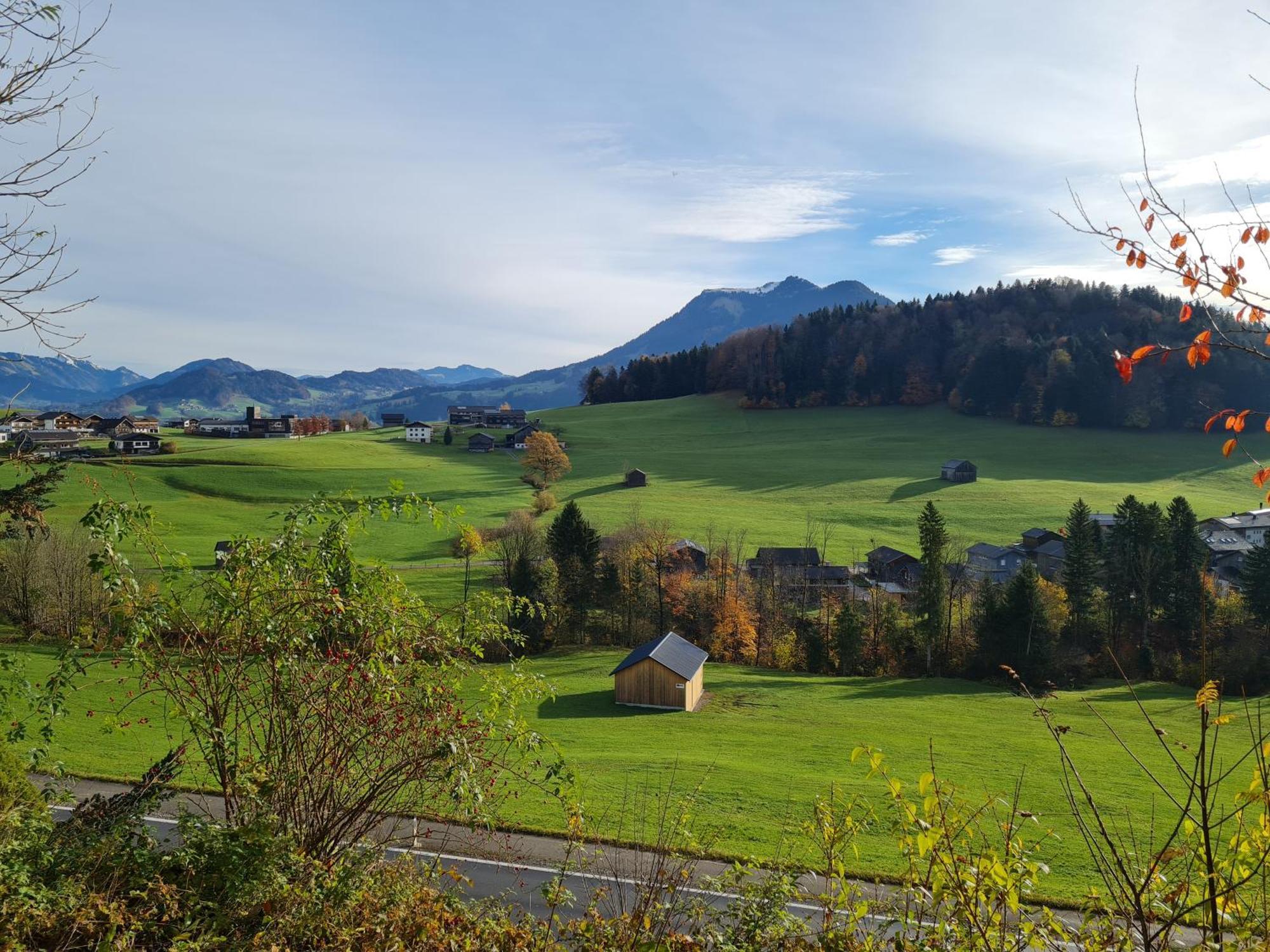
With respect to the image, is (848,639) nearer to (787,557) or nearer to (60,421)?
A: (787,557)

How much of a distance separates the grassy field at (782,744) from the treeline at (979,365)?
7908cm

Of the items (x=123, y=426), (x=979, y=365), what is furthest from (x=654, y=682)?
(x=979, y=365)

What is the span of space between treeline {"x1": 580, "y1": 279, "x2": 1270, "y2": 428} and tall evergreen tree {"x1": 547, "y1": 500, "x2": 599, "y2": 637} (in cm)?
8365

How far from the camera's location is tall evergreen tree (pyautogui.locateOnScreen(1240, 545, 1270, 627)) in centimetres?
4369

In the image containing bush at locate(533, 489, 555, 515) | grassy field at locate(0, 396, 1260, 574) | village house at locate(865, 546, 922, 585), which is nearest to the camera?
village house at locate(865, 546, 922, 585)

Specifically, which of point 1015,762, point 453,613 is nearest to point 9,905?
point 453,613

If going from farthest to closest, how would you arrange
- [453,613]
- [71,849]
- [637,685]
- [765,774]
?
[637,685], [765,774], [453,613], [71,849]

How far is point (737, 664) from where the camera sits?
44562 mm

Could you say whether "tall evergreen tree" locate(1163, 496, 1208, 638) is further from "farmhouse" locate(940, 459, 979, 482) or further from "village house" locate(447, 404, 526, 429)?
"village house" locate(447, 404, 526, 429)

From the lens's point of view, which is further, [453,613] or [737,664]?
[737,664]

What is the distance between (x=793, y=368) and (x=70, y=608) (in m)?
110

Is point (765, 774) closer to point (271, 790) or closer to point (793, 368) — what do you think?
point (271, 790)

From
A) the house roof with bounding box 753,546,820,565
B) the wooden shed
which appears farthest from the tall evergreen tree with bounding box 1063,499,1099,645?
the wooden shed

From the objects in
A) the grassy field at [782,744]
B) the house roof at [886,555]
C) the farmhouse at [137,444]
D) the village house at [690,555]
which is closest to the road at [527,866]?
the grassy field at [782,744]
